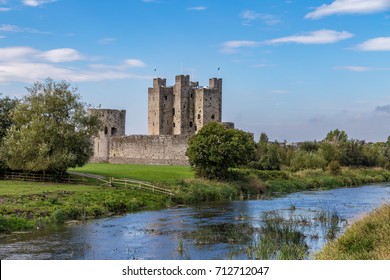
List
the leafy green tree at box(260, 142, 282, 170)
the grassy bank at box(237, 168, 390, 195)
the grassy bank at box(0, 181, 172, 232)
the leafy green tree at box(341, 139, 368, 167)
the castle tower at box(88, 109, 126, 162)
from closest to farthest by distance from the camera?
the grassy bank at box(0, 181, 172, 232), the grassy bank at box(237, 168, 390, 195), the leafy green tree at box(260, 142, 282, 170), the leafy green tree at box(341, 139, 368, 167), the castle tower at box(88, 109, 126, 162)

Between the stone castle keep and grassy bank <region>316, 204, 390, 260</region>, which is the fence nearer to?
grassy bank <region>316, 204, 390, 260</region>

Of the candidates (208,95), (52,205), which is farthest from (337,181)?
(52,205)

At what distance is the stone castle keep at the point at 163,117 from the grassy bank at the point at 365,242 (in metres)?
47.2

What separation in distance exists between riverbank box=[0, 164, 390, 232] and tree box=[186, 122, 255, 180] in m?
1.24

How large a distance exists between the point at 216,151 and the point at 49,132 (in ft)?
39.4

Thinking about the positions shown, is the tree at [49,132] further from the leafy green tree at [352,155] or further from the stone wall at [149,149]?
the leafy green tree at [352,155]

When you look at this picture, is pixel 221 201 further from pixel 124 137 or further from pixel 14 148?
pixel 124 137

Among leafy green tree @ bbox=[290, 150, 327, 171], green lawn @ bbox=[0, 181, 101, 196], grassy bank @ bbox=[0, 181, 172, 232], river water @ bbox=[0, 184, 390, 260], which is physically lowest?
river water @ bbox=[0, 184, 390, 260]

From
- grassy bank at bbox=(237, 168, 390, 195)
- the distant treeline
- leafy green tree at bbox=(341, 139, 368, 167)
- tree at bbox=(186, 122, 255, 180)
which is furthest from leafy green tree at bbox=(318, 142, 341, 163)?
tree at bbox=(186, 122, 255, 180)

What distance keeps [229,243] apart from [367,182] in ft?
129

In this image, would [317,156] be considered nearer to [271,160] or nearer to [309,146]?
[271,160]

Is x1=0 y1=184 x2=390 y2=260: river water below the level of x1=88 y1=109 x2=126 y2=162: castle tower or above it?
below

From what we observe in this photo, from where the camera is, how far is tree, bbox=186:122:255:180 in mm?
43188

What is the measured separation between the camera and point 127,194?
115 feet
